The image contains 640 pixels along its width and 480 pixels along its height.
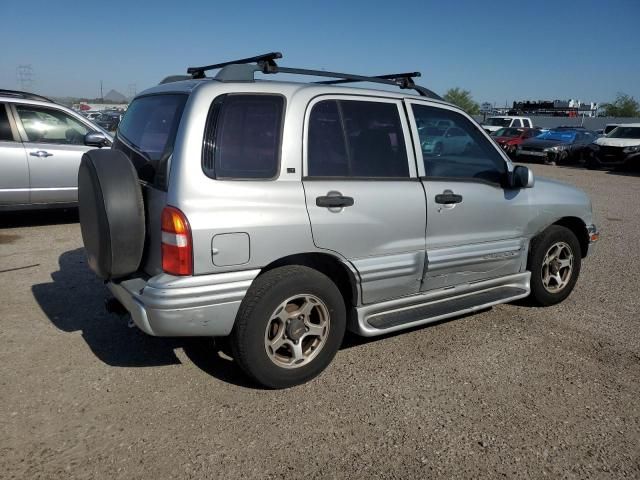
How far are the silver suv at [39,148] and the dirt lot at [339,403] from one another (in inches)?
116

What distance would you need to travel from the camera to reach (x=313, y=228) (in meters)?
3.17

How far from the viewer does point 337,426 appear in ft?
9.61

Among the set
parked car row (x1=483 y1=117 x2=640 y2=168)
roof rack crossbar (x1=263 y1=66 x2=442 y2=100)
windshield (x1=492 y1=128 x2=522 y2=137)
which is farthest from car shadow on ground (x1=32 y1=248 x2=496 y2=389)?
windshield (x1=492 y1=128 x2=522 y2=137)

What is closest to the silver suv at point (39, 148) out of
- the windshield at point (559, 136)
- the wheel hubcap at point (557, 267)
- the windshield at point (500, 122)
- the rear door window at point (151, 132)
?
the rear door window at point (151, 132)

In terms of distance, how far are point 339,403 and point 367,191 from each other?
132cm

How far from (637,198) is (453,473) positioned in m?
12.5

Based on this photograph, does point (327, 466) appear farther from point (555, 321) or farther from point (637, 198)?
point (637, 198)

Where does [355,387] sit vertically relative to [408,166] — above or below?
below

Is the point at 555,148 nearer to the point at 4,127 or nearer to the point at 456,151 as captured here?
the point at 456,151

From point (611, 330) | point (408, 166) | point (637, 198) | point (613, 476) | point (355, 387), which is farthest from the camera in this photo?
point (637, 198)

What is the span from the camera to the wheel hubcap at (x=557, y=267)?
185 inches

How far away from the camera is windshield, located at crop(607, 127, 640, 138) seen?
20.3m

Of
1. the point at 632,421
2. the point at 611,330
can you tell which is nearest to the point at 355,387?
the point at 632,421

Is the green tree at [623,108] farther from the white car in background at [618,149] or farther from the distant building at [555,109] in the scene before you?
the white car in background at [618,149]
